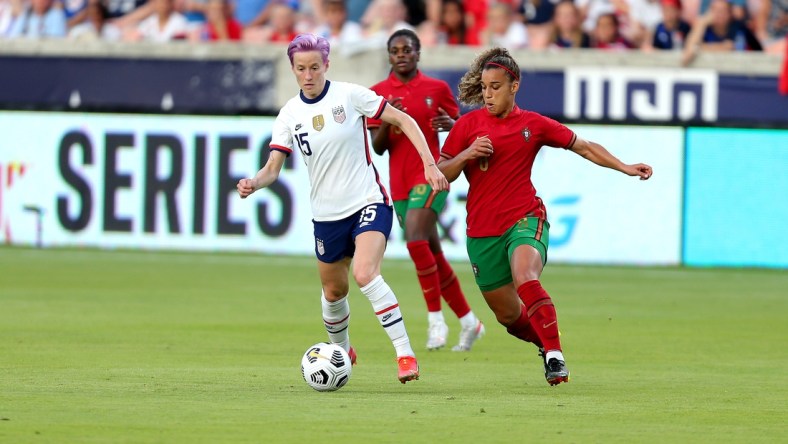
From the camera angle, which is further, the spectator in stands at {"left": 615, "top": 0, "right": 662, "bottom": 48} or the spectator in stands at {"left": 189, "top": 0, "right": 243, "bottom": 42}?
the spectator in stands at {"left": 189, "top": 0, "right": 243, "bottom": 42}

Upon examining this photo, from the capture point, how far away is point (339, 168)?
984 cm

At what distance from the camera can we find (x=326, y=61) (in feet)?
32.2

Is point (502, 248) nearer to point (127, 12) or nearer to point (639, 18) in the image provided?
point (639, 18)

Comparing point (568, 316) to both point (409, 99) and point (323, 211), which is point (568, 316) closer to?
point (409, 99)

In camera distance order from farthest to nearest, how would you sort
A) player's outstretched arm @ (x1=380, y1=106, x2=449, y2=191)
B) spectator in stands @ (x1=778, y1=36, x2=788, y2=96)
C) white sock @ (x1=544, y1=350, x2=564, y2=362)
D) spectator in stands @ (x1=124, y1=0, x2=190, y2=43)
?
1. spectator in stands @ (x1=124, y1=0, x2=190, y2=43)
2. spectator in stands @ (x1=778, y1=36, x2=788, y2=96)
3. white sock @ (x1=544, y1=350, x2=564, y2=362)
4. player's outstretched arm @ (x1=380, y1=106, x2=449, y2=191)


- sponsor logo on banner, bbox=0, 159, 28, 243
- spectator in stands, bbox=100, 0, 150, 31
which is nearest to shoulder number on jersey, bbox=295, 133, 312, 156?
sponsor logo on banner, bbox=0, 159, 28, 243

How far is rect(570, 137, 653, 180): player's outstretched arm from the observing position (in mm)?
9609

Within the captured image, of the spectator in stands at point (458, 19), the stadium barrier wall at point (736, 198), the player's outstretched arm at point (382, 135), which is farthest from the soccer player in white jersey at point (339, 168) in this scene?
the spectator in stands at point (458, 19)

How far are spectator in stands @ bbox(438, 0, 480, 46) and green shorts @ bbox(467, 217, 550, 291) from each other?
42.8 feet

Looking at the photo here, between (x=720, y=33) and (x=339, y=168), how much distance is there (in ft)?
44.5

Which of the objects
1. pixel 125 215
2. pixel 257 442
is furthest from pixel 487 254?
pixel 125 215

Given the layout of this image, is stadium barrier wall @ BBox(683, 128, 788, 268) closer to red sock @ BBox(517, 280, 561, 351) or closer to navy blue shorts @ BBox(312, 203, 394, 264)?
navy blue shorts @ BBox(312, 203, 394, 264)

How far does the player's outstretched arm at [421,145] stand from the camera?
9.24 meters

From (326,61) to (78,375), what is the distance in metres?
2.46
